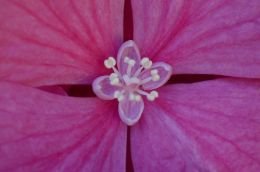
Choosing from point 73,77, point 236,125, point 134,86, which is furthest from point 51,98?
point 236,125

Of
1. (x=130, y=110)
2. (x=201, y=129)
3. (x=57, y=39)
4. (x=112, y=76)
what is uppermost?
(x=57, y=39)

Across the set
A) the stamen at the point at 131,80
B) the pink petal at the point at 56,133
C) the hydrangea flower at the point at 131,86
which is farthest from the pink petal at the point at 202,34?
the pink petal at the point at 56,133

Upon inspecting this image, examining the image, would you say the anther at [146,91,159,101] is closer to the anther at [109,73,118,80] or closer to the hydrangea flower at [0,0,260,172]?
the hydrangea flower at [0,0,260,172]

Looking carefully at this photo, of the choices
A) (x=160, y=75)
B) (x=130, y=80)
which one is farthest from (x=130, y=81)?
(x=160, y=75)

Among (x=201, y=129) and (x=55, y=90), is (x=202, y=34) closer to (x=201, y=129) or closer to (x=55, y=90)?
(x=201, y=129)

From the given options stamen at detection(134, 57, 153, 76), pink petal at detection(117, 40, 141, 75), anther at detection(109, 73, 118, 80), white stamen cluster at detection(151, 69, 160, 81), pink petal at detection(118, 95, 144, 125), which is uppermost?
pink petal at detection(117, 40, 141, 75)

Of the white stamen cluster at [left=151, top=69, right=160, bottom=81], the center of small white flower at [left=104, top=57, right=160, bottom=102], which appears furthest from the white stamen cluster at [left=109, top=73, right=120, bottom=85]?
the white stamen cluster at [left=151, top=69, right=160, bottom=81]

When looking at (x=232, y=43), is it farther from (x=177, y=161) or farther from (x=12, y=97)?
(x=12, y=97)
